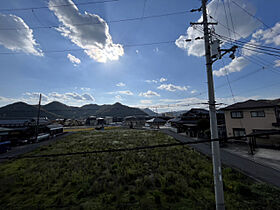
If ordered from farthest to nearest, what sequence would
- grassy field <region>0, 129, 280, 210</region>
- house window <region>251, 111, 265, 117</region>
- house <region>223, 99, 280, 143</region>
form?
house window <region>251, 111, 265, 117</region>, house <region>223, 99, 280, 143</region>, grassy field <region>0, 129, 280, 210</region>

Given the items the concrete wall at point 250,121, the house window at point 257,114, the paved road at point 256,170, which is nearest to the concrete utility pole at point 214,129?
the paved road at point 256,170

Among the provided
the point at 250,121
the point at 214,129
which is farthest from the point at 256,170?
the point at 250,121

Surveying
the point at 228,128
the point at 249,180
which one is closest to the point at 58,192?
the point at 249,180

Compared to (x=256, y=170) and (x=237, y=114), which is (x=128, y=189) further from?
(x=237, y=114)

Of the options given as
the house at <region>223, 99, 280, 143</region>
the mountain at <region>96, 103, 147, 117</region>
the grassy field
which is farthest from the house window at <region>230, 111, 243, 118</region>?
the mountain at <region>96, 103, 147, 117</region>

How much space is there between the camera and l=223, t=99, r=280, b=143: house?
13445 mm

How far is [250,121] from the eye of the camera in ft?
49.7

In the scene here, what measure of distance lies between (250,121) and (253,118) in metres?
0.53

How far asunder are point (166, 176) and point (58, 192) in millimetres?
6584

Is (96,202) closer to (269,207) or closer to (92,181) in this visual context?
(92,181)

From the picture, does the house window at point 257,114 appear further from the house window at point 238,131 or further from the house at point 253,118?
the house window at point 238,131

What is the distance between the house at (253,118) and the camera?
529 inches

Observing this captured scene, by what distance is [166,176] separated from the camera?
24.4 feet

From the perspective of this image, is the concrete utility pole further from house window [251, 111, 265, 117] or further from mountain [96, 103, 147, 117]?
mountain [96, 103, 147, 117]
